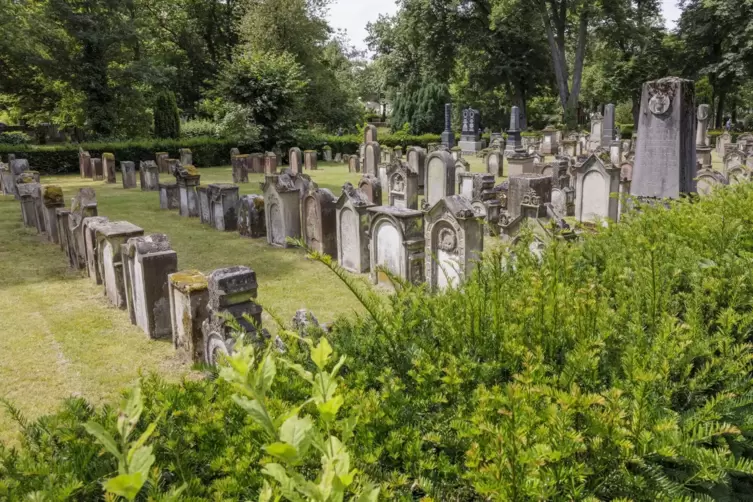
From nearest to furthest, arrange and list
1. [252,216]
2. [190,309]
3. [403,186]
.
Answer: [190,309], [252,216], [403,186]

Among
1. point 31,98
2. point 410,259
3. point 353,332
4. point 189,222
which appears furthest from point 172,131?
point 353,332

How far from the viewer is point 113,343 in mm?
7023

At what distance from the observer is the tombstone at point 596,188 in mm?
13148

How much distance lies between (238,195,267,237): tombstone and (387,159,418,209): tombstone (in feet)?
13.1

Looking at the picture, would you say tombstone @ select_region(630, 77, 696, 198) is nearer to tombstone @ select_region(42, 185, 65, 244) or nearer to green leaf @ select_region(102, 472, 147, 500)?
green leaf @ select_region(102, 472, 147, 500)

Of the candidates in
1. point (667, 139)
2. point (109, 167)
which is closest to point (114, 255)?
point (667, 139)

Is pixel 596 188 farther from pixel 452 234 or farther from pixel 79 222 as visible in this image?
pixel 79 222

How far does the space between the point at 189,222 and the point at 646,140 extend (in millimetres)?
10701

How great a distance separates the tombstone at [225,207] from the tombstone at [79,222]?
3.67m

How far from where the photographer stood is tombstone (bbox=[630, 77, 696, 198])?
1015cm

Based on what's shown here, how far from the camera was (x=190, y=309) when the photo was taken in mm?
6191

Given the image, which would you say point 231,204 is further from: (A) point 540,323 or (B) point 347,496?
(B) point 347,496

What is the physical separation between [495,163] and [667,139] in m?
13.0

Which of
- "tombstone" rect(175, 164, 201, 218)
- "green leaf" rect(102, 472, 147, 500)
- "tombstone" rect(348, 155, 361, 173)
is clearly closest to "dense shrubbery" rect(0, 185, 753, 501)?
"green leaf" rect(102, 472, 147, 500)
